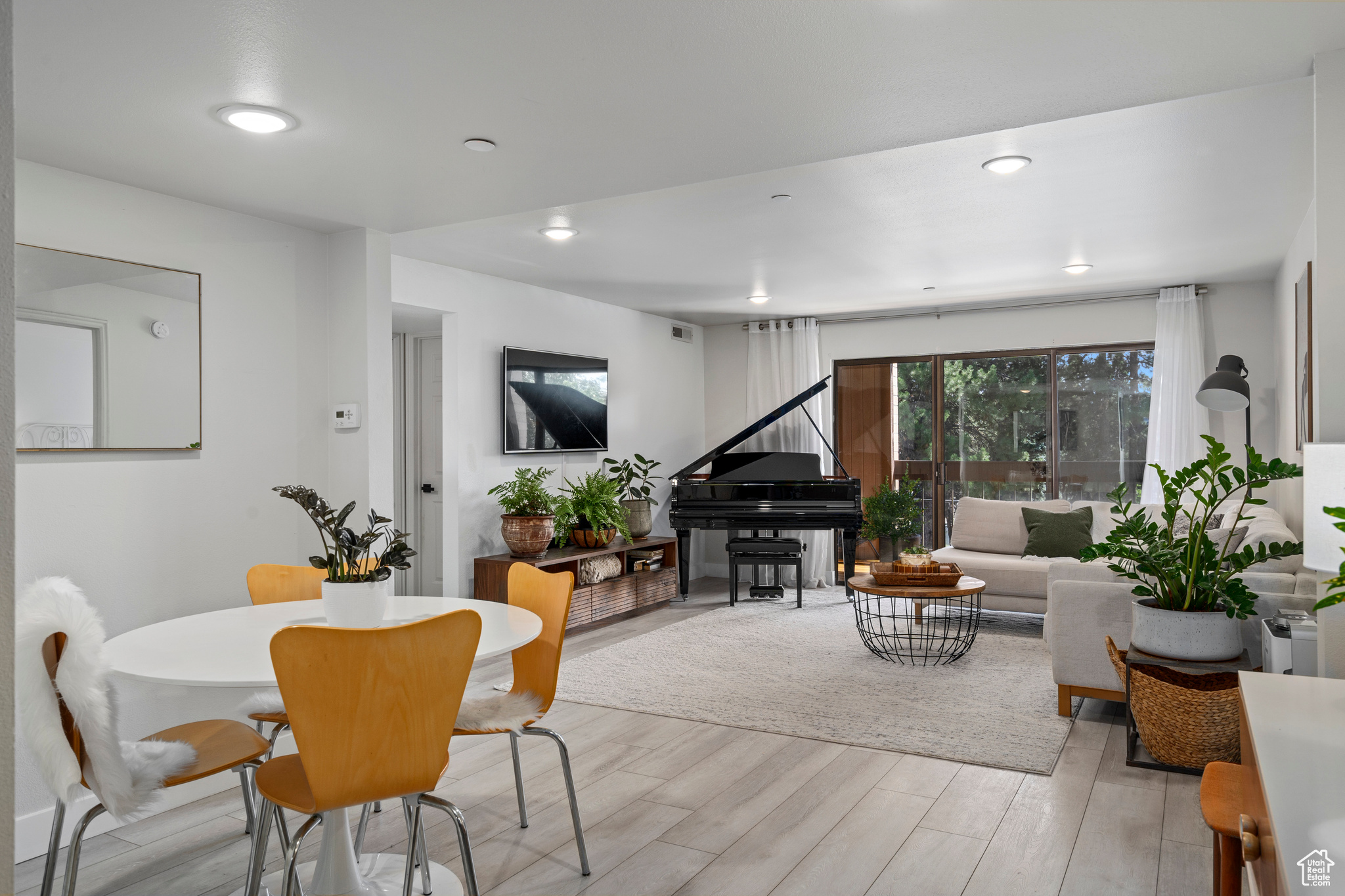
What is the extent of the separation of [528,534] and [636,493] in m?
1.59

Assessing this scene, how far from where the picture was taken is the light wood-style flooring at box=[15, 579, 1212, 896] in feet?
8.04

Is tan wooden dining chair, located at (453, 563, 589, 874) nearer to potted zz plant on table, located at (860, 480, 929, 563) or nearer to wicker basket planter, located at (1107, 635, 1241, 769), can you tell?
wicker basket planter, located at (1107, 635, 1241, 769)

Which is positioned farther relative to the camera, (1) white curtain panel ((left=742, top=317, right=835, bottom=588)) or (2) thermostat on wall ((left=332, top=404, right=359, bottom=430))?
(1) white curtain panel ((left=742, top=317, right=835, bottom=588))

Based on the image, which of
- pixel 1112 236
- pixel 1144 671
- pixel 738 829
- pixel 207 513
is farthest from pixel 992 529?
pixel 207 513

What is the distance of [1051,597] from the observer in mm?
3791

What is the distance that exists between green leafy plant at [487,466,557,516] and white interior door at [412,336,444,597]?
27.2 inches

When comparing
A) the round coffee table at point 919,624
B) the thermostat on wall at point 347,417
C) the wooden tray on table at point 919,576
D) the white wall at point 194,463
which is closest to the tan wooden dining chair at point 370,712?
the white wall at point 194,463

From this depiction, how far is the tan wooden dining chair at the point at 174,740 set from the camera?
1909 millimetres

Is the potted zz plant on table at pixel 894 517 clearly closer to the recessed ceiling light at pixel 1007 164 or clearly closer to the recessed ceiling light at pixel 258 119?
the recessed ceiling light at pixel 1007 164

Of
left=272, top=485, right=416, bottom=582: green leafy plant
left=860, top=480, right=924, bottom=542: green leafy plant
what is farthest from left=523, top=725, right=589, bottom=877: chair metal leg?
left=860, top=480, right=924, bottom=542: green leafy plant

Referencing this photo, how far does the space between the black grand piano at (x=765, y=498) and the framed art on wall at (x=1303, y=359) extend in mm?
2780

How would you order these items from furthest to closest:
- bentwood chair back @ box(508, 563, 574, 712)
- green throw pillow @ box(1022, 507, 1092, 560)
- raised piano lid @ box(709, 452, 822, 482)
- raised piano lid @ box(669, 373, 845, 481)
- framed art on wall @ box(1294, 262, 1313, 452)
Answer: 1. raised piano lid @ box(709, 452, 822, 482)
2. raised piano lid @ box(669, 373, 845, 481)
3. green throw pillow @ box(1022, 507, 1092, 560)
4. framed art on wall @ box(1294, 262, 1313, 452)
5. bentwood chair back @ box(508, 563, 574, 712)

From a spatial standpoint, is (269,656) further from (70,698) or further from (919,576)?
(919,576)

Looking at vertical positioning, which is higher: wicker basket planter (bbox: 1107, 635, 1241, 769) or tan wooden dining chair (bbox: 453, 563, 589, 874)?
tan wooden dining chair (bbox: 453, 563, 589, 874)
